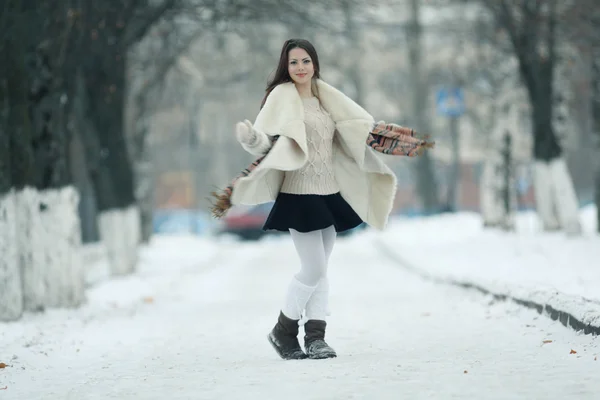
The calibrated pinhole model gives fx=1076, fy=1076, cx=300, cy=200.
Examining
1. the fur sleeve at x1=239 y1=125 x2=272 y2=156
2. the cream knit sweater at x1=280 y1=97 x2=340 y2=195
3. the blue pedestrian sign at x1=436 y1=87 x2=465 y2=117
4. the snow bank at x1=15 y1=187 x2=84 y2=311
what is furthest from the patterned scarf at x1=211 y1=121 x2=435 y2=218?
the blue pedestrian sign at x1=436 y1=87 x2=465 y2=117

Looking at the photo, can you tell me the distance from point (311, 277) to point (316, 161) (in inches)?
31.0

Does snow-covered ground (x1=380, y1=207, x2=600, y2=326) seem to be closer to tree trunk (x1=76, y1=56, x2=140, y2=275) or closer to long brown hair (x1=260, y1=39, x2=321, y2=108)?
long brown hair (x1=260, y1=39, x2=321, y2=108)

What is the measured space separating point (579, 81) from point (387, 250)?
37.5ft

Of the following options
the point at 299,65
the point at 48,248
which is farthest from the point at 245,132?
the point at 48,248

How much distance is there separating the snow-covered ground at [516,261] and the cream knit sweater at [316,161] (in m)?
2.05

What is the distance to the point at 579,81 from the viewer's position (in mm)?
33312

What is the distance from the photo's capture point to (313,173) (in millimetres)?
7168

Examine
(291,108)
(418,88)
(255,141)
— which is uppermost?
(418,88)

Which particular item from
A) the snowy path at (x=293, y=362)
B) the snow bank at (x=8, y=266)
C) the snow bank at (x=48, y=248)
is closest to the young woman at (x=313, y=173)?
the snowy path at (x=293, y=362)

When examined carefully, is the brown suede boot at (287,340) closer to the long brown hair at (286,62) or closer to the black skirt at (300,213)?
the black skirt at (300,213)

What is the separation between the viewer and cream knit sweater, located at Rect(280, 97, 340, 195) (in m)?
7.15

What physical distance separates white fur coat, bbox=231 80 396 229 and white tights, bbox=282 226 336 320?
1.03ft

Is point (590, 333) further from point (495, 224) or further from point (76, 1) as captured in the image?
point (495, 224)

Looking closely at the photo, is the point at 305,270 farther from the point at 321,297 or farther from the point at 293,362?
the point at 293,362
